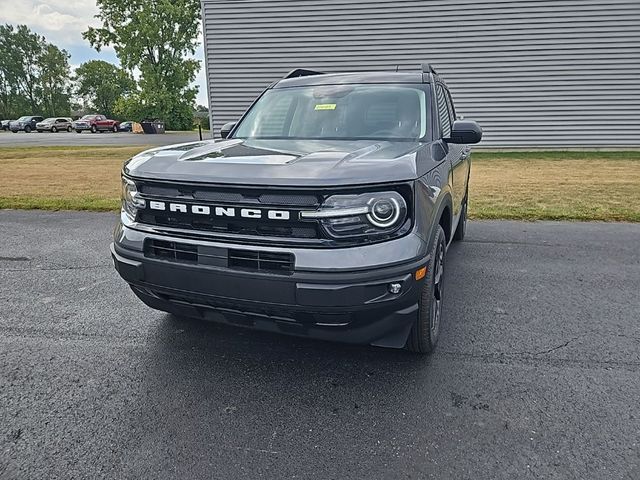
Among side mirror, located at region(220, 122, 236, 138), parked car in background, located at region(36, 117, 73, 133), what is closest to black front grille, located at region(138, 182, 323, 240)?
side mirror, located at region(220, 122, 236, 138)

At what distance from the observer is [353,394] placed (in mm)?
2604

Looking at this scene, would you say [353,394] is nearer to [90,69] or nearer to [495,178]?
[495,178]

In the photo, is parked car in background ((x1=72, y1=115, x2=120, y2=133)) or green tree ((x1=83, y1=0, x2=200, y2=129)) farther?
parked car in background ((x1=72, y1=115, x2=120, y2=133))

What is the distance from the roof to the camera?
3.91 meters

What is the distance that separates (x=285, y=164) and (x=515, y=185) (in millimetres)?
7902

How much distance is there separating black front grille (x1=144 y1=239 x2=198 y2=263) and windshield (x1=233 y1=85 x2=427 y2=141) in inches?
58.0

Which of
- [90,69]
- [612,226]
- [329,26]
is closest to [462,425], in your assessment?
[612,226]

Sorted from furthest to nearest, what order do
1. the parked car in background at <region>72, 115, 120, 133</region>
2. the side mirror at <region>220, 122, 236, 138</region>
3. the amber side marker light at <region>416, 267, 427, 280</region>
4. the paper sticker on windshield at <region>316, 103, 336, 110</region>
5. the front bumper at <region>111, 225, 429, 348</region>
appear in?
the parked car in background at <region>72, 115, 120, 133</region>
the side mirror at <region>220, 122, 236, 138</region>
the paper sticker on windshield at <region>316, 103, 336, 110</region>
the amber side marker light at <region>416, 267, 427, 280</region>
the front bumper at <region>111, 225, 429, 348</region>

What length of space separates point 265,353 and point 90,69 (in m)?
79.4

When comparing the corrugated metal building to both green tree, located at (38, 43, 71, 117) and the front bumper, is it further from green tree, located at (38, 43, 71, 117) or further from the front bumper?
green tree, located at (38, 43, 71, 117)

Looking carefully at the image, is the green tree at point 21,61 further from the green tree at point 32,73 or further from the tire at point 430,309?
the tire at point 430,309

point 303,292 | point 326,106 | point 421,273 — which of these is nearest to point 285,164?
point 303,292

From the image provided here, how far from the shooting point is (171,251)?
2.55 m

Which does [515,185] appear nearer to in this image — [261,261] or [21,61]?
[261,261]
